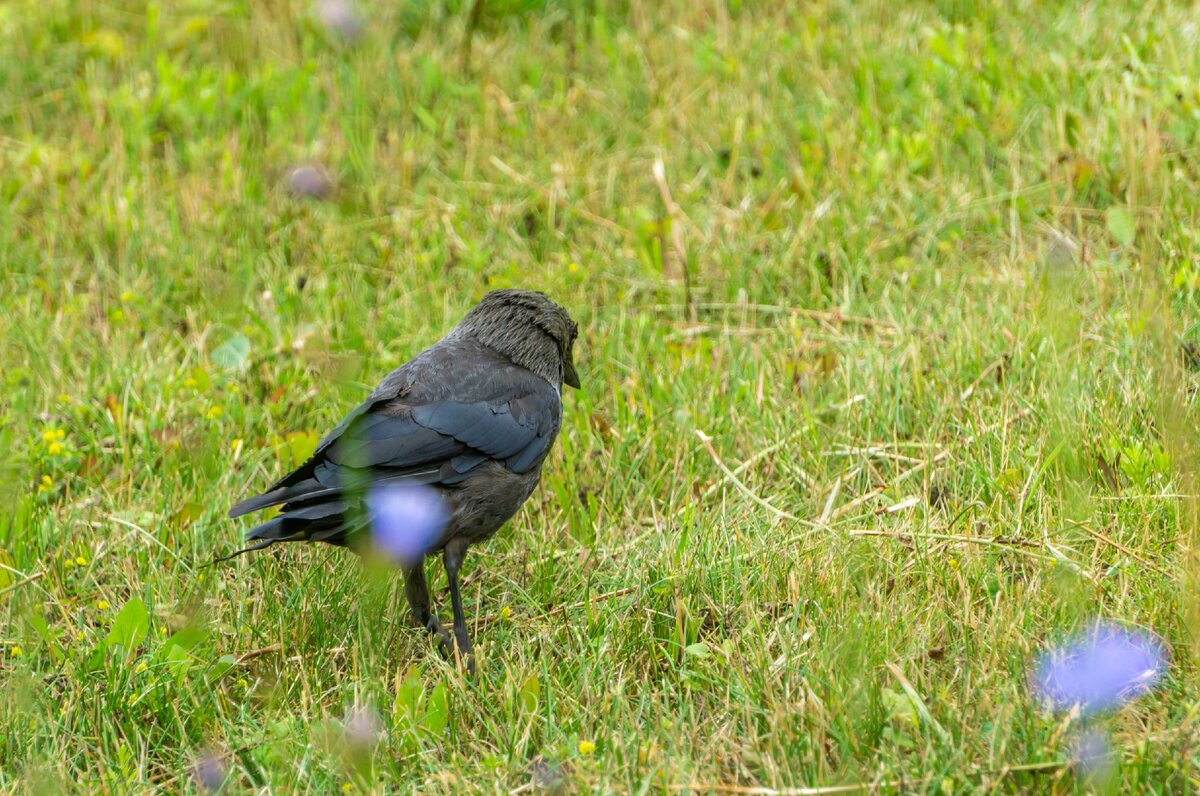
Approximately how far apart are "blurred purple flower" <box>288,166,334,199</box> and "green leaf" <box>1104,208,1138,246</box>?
129 inches

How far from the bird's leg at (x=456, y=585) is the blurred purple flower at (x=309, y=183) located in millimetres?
2685

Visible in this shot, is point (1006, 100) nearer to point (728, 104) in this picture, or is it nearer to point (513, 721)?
point (728, 104)

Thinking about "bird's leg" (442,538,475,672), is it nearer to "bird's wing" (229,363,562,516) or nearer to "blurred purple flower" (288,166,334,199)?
"bird's wing" (229,363,562,516)

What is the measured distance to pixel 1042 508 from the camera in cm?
346

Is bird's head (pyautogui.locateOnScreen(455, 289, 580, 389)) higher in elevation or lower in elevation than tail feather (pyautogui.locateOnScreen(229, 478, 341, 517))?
higher

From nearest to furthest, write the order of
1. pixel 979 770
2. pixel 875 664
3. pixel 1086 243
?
pixel 979 770 < pixel 875 664 < pixel 1086 243

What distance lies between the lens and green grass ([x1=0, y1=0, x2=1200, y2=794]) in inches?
114

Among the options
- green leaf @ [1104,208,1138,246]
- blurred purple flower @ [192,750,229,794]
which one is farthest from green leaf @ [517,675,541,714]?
green leaf @ [1104,208,1138,246]

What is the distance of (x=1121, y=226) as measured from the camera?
15.3ft

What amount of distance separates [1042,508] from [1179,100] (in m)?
2.28

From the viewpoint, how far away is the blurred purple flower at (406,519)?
3.38 metres

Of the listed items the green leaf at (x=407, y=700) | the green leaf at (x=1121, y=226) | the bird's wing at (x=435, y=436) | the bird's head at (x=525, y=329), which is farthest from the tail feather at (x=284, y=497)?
the green leaf at (x=1121, y=226)

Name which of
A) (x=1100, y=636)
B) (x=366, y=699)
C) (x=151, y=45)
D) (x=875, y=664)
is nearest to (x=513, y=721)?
(x=366, y=699)

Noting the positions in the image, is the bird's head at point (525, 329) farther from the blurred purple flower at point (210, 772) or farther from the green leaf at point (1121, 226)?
the green leaf at point (1121, 226)
